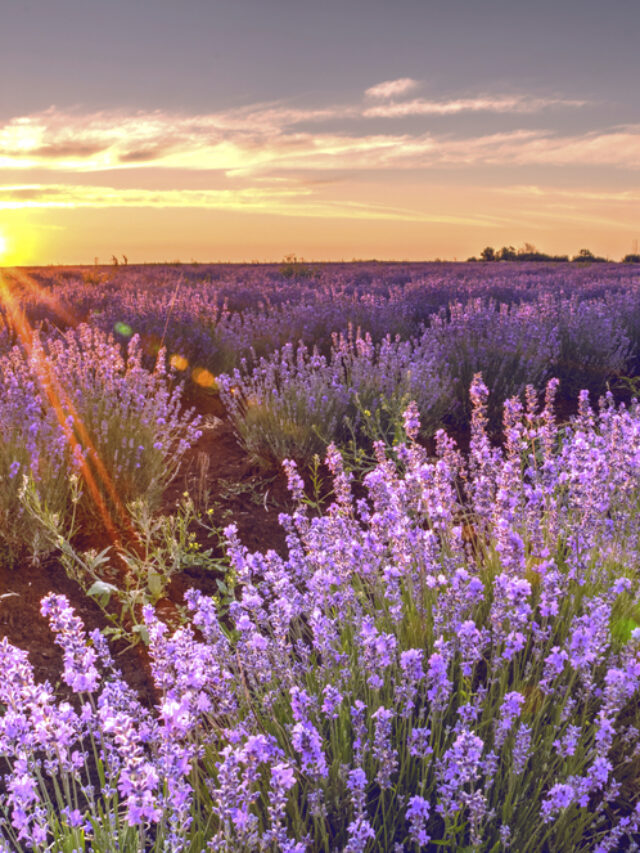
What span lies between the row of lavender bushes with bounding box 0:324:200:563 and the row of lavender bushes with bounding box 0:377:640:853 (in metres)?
1.57

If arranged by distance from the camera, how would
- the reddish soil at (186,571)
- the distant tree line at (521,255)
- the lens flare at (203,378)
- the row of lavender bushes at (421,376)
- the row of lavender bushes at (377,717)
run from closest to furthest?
the row of lavender bushes at (377,717), the reddish soil at (186,571), the row of lavender bushes at (421,376), the lens flare at (203,378), the distant tree line at (521,255)

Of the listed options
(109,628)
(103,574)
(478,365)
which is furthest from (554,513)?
(478,365)

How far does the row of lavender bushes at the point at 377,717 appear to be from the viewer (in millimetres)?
1336

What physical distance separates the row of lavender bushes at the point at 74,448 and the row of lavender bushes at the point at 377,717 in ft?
5.14

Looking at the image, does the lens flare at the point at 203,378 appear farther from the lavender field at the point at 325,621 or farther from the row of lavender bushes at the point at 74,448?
the row of lavender bushes at the point at 74,448

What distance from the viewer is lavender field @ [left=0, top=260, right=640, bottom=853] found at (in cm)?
142

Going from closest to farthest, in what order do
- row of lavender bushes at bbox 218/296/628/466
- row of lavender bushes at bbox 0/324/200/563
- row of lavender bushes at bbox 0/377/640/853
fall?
row of lavender bushes at bbox 0/377/640/853, row of lavender bushes at bbox 0/324/200/563, row of lavender bushes at bbox 218/296/628/466

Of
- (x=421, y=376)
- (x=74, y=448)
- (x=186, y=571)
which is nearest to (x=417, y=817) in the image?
(x=186, y=571)

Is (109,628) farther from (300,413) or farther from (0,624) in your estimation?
(300,413)

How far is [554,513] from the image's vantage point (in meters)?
2.54

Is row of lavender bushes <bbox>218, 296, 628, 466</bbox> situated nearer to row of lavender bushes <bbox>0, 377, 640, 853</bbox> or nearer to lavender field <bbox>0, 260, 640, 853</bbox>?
lavender field <bbox>0, 260, 640, 853</bbox>

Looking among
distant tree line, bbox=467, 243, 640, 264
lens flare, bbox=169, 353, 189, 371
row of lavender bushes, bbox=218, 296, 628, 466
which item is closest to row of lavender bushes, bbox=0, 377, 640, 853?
row of lavender bushes, bbox=218, 296, 628, 466

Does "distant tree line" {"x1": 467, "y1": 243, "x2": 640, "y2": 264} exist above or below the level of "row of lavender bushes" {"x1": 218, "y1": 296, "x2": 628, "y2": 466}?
above

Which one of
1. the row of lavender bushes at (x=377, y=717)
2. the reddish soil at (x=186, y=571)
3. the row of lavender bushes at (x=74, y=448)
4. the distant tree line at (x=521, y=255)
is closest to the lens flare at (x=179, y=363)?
the reddish soil at (x=186, y=571)
